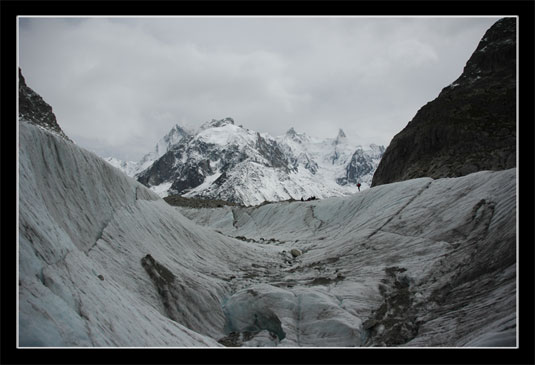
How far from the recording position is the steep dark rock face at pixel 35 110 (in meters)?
23.4

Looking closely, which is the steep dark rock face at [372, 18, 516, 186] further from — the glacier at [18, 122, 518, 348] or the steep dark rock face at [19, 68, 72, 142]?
the steep dark rock face at [19, 68, 72, 142]

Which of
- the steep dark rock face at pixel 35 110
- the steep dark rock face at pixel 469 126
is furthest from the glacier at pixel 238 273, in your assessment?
the steep dark rock face at pixel 469 126

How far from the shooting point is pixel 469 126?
193 ft

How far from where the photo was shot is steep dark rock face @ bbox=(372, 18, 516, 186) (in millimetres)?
51406

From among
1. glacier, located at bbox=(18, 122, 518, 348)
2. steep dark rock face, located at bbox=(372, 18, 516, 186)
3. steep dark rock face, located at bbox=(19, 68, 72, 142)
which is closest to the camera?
glacier, located at bbox=(18, 122, 518, 348)

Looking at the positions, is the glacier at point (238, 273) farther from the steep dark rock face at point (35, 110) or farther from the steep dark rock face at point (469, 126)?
the steep dark rock face at point (469, 126)

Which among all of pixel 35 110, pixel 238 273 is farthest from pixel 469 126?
pixel 35 110

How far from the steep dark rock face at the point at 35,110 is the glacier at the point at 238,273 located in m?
4.87

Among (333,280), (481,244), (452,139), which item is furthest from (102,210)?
(452,139)

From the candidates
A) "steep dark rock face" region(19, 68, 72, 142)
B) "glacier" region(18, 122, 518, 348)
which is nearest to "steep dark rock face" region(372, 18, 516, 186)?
"glacier" region(18, 122, 518, 348)

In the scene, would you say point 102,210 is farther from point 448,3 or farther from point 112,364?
point 448,3

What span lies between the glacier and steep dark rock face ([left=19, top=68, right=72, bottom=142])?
487 cm

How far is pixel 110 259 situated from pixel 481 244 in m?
19.2

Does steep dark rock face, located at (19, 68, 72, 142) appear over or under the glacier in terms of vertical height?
over
